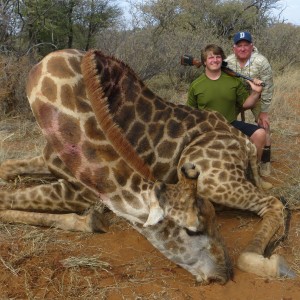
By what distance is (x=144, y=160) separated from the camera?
335 centimetres

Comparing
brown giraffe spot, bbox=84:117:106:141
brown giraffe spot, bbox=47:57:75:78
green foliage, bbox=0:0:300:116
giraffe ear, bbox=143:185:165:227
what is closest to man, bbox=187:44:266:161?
brown giraffe spot, bbox=47:57:75:78

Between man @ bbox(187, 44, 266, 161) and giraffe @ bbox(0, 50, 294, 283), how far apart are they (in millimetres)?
600

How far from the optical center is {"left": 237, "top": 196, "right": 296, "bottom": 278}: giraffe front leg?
2.91 metres

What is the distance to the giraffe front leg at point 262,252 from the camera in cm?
291

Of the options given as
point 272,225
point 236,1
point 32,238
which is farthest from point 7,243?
point 236,1

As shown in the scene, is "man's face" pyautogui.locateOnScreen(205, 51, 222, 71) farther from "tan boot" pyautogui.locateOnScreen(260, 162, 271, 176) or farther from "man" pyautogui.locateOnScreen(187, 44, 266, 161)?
"tan boot" pyautogui.locateOnScreen(260, 162, 271, 176)

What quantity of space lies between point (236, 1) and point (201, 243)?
17675 mm

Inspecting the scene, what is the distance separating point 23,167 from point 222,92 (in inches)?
88.2

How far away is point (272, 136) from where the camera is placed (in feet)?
21.6

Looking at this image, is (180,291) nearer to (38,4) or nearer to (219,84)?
(219,84)

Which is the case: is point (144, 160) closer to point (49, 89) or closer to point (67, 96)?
point (67, 96)

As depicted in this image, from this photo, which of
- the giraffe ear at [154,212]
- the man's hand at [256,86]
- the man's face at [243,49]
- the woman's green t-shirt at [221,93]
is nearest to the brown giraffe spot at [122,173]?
the giraffe ear at [154,212]

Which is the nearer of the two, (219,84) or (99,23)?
(219,84)

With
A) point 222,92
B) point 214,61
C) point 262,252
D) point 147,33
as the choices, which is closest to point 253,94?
point 222,92
